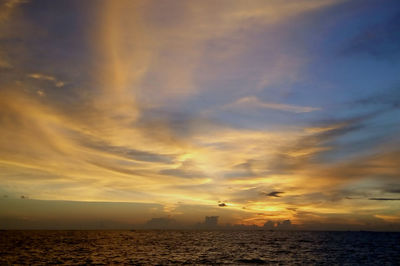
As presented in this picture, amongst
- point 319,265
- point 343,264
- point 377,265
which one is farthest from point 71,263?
point 377,265

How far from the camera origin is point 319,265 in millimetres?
58125

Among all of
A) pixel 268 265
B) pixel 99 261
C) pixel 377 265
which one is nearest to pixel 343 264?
pixel 377 265

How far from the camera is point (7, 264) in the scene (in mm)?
54000

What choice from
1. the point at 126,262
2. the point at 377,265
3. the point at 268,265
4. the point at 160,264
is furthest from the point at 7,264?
the point at 377,265

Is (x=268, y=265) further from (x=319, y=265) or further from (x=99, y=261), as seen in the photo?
(x=99, y=261)

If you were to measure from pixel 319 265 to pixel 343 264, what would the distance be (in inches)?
273

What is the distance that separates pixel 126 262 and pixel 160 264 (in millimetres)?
7182

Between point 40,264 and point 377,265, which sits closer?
point 40,264

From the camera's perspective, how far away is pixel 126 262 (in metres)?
58.4

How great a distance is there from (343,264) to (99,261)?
51.4 m

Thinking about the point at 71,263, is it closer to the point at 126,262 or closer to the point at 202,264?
the point at 126,262

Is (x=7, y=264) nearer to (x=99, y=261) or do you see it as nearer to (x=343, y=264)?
(x=99, y=261)

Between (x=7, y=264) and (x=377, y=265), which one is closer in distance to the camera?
(x=7, y=264)

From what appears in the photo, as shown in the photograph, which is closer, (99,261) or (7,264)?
(7,264)
